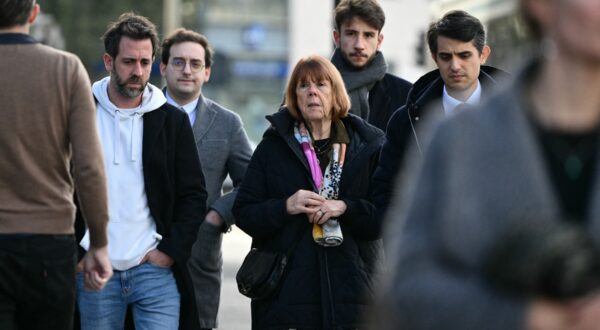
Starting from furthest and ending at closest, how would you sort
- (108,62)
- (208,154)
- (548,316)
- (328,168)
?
(208,154) → (108,62) → (328,168) → (548,316)

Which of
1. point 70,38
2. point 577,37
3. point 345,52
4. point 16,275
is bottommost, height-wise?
point 70,38

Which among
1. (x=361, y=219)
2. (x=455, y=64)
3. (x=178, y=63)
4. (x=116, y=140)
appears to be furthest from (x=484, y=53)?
(x=178, y=63)

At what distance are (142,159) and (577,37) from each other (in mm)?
4563

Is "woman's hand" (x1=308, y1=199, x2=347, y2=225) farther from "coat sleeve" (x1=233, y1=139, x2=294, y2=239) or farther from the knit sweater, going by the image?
the knit sweater

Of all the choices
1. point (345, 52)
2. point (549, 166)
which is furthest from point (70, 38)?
point (549, 166)

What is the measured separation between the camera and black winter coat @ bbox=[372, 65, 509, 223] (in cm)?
661

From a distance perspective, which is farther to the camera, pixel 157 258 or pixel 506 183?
pixel 157 258

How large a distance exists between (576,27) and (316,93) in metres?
4.79

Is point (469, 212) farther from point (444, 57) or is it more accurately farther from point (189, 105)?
point (189, 105)

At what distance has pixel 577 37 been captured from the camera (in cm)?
223

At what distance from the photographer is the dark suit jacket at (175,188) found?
6.63 meters

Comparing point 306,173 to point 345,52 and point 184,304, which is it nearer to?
point 184,304

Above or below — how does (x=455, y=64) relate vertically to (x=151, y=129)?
above

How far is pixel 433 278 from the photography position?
2314mm
